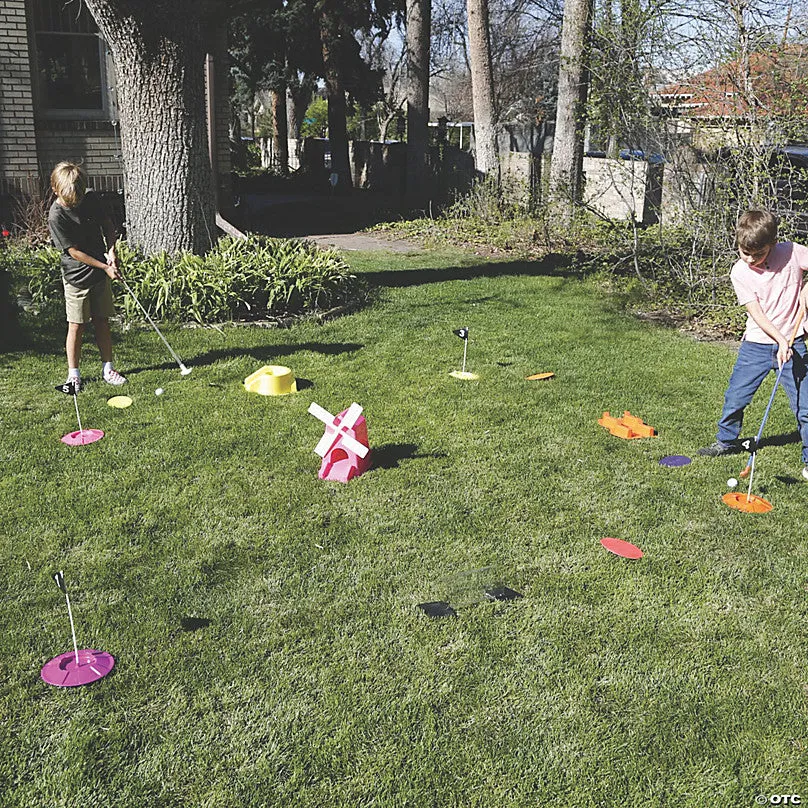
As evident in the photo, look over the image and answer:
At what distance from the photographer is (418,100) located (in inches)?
690

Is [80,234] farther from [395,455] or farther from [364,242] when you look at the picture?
[364,242]

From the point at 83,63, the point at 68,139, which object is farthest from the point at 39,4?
the point at 68,139

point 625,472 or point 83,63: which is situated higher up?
point 83,63

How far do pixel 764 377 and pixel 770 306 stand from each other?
420mm

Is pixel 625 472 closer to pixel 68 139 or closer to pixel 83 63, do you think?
pixel 68 139

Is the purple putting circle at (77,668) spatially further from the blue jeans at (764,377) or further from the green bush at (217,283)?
the green bush at (217,283)

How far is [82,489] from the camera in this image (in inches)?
175

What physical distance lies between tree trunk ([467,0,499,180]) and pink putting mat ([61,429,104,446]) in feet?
36.6

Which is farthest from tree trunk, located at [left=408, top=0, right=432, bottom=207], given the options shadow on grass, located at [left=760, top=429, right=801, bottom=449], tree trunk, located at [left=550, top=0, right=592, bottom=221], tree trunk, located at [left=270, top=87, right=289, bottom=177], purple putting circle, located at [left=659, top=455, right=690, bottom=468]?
tree trunk, located at [left=270, top=87, right=289, bottom=177]

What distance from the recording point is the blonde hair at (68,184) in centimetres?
559

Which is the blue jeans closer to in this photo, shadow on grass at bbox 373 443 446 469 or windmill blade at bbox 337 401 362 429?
shadow on grass at bbox 373 443 446 469

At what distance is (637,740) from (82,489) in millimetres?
3089

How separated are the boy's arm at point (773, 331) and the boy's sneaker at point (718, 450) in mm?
727

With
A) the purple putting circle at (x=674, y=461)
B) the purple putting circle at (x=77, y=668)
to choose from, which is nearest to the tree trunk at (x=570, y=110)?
the purple putting circle at (x=674, y=461)
